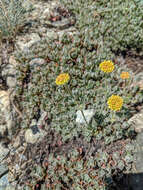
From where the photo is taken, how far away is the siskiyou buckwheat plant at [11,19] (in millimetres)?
4418

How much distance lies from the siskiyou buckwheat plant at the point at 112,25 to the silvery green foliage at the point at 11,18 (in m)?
1.31

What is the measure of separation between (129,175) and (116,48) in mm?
2432

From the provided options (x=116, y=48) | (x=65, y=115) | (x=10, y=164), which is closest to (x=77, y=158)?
(x=65, y=115)

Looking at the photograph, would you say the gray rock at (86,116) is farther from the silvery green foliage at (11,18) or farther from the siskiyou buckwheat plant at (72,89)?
the silvery green foliage at (11,18)

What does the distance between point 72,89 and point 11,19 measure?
84.4 inches

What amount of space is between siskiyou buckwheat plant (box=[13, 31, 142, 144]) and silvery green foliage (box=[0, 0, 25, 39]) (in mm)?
630

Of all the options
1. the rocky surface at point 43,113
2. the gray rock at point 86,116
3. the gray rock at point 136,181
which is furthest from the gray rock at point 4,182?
the gray rock at point 136,181

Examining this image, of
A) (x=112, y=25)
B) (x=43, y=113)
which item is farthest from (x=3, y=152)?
(x=112, y=25)

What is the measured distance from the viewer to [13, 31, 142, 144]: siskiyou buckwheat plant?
11.1 feet

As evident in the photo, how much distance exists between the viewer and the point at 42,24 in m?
4.93

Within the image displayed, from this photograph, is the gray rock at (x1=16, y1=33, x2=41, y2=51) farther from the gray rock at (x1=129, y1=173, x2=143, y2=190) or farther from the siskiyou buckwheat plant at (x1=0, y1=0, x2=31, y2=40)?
the gray rock at (x1=129, y1=173, x2=143, y2=190)

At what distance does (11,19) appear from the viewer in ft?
14.9

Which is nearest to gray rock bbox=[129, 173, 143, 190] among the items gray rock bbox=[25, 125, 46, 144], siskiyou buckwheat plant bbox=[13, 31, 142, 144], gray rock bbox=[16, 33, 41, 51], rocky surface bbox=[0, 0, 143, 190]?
rocky surface bbox=[0, 0, 143, 190]

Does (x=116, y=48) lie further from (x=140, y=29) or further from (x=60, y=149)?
(x=60, y=149)
